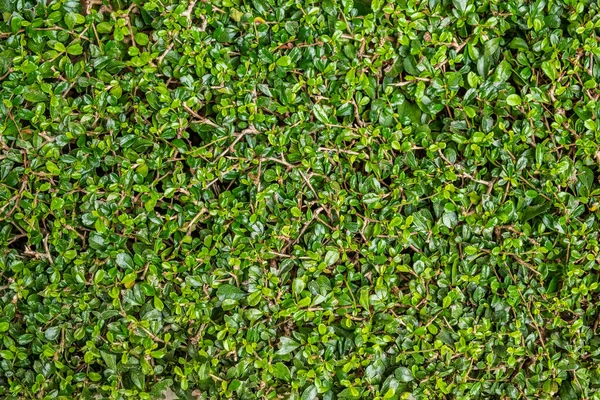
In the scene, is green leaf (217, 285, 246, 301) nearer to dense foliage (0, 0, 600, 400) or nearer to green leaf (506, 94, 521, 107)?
dense foliage (0, 0, 600, 400)

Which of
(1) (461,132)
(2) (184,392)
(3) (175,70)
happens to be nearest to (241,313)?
(2) (184,392)

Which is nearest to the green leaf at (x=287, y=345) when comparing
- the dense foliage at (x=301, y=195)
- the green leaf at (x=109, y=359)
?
the dense foliage at (x=301, y=195)

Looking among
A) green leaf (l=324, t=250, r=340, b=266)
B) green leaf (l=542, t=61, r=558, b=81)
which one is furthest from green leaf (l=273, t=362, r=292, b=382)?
green leaf (l=542, t=61, r=558, b=81)

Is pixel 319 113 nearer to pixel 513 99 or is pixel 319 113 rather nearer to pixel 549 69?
pixel 513 99

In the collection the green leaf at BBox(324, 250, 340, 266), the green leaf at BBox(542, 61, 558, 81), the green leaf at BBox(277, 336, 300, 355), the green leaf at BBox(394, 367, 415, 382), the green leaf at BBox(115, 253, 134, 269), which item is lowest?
the green leaf at BBox(394, 367, 415, 382)

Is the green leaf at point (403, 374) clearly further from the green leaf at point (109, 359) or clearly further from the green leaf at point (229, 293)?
the green leaf at point (109, 359)

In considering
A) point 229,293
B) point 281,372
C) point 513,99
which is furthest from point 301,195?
point 513,99

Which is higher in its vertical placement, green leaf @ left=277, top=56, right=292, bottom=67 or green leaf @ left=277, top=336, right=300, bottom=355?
green leaf @ left=277, top=56, right=292, bottom=67

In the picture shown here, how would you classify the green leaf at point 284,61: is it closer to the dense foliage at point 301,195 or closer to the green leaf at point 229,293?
the dense foliage at point 301,195

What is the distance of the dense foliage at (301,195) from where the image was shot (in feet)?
5.03

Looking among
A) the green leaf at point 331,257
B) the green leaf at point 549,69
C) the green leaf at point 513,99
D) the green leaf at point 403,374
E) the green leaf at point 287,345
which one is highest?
the green leaf at point 549,69

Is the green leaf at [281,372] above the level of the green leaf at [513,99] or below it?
below

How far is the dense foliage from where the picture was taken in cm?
153

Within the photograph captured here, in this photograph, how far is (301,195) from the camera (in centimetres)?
157
